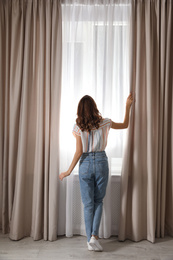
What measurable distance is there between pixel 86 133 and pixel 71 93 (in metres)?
0.55

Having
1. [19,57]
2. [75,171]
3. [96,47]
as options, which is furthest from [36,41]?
[75,171]

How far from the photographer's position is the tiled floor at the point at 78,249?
2.36 metres

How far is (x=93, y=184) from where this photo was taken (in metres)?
2.49

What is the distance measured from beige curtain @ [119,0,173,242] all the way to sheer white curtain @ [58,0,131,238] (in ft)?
0.43

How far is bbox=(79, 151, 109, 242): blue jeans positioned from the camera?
2.43 meters

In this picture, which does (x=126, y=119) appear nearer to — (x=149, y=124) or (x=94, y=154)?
(x=149, y=124)

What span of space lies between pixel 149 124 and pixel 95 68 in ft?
2.57

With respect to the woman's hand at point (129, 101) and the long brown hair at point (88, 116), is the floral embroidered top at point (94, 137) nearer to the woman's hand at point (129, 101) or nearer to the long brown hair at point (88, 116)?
the long brown hair at point (88, 116)

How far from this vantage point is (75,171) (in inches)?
112

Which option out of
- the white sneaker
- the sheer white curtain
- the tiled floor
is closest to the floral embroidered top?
the sheer white curtain

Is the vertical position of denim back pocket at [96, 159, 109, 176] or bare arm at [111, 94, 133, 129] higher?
bare arm at [111, 94, 133, 129]

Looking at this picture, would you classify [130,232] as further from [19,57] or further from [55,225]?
[19,57]

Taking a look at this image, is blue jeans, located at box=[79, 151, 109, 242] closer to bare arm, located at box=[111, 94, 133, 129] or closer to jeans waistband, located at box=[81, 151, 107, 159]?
jeans waistband, located at box=[81, 151, 107, 159]

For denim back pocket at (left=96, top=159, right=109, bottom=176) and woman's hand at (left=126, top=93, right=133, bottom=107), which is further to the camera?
woman's hand at (left=126, top=93, right=133, bottom=107)
